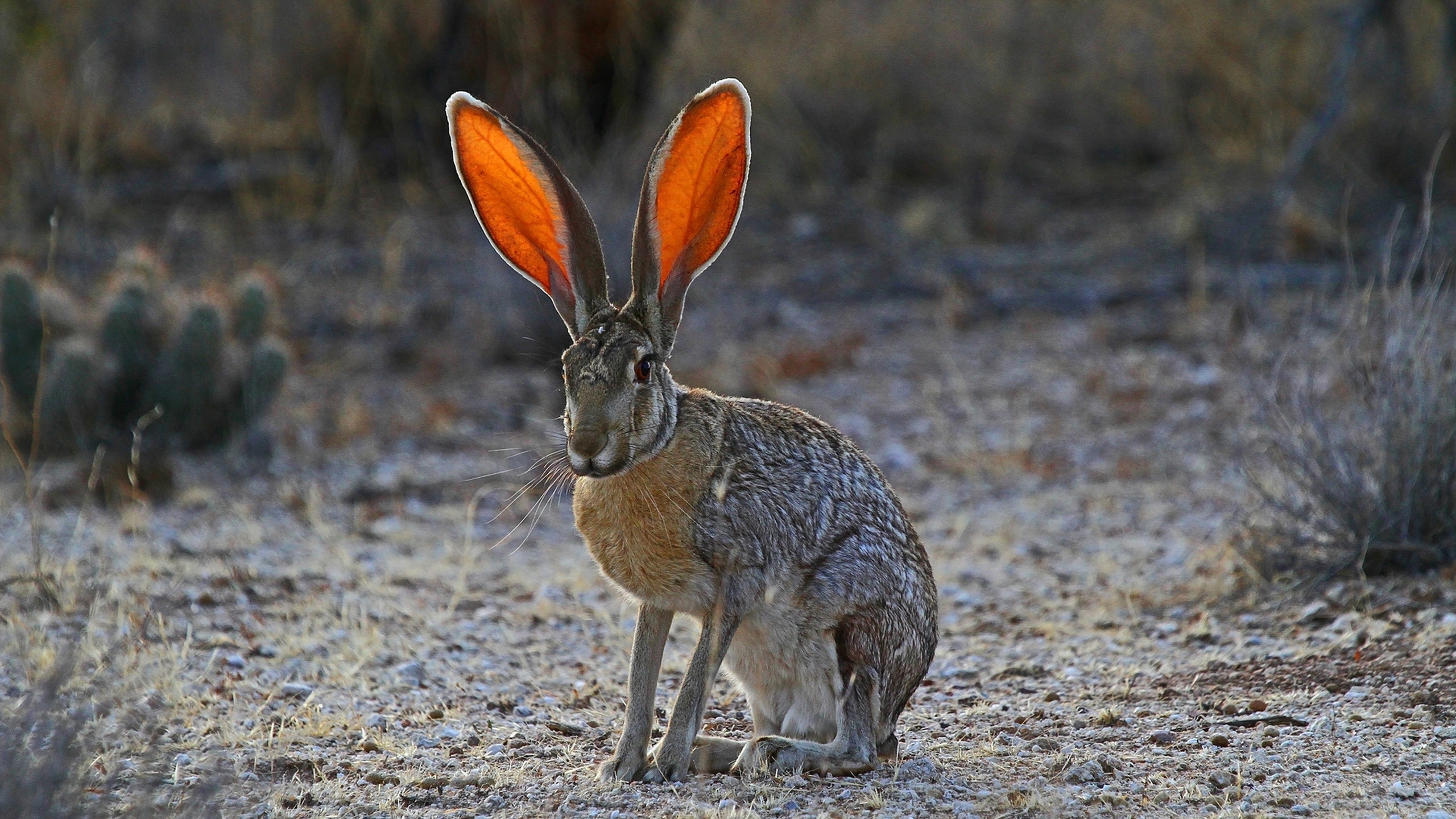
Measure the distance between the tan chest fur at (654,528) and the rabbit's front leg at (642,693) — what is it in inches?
5.3

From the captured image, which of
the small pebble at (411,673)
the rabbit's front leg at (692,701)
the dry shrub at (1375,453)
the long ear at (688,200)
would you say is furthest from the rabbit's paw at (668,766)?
the dry shrub at (1375,453)

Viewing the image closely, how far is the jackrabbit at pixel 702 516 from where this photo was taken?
4.03 meters

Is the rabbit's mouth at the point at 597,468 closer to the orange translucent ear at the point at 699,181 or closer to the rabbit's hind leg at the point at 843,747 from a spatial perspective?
the orange translucent ear at the point at 699,181

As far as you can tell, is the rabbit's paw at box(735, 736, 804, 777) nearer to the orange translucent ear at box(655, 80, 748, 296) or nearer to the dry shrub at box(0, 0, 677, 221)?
the orange translucent ear at box(655, 80, 748, 296)

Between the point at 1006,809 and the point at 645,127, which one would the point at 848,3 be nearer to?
the point at 645,127

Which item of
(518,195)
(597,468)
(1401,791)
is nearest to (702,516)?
(597,468)

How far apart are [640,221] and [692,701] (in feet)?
4.36

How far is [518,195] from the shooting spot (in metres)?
4.21

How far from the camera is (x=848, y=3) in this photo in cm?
1490

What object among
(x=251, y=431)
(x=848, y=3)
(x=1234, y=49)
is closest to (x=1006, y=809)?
(x=251, y=431)

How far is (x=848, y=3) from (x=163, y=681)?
11729 mm

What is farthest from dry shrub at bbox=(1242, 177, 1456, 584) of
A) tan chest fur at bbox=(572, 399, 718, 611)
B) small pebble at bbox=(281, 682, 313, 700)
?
small pebble at bbox=(281, 682, 313, 700)

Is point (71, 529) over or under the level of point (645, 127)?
under

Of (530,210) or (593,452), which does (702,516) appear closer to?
(593,452)
